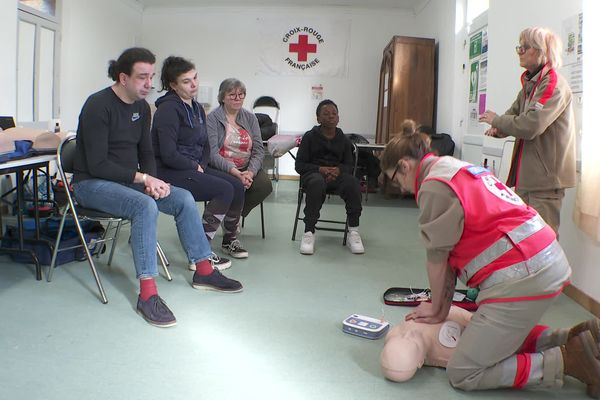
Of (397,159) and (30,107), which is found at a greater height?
(30,107)

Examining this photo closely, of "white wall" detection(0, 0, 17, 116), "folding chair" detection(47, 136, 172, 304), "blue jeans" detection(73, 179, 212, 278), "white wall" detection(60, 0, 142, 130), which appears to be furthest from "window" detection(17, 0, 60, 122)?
"blue jeans" detection(73, 179, 212, 278)

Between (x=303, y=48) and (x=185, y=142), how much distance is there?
494cm

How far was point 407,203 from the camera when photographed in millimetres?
5734

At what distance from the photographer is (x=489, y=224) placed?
158 cm

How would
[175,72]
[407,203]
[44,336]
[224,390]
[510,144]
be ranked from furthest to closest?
[407,203] → [510,144] → [175,72] → [44,336] → [224,390]

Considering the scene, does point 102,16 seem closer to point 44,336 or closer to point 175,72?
point 175,72

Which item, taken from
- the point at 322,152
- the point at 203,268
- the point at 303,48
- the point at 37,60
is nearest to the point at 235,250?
the point at 203,268

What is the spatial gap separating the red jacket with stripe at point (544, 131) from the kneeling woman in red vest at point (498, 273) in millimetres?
835

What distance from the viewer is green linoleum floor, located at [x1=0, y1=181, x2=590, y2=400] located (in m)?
1.64

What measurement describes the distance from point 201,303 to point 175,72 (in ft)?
4.11

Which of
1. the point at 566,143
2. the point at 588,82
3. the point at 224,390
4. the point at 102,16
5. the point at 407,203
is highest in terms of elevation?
the point at 102,16

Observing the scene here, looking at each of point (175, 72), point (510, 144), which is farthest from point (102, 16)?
point (510, 144)

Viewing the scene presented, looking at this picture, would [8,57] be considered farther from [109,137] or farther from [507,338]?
[507,338]

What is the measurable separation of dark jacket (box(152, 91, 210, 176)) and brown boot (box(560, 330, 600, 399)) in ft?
6.69
